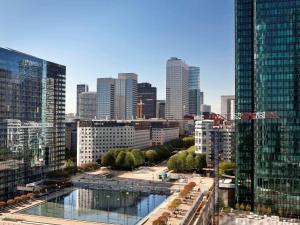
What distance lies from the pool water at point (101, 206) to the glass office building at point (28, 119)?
868cm

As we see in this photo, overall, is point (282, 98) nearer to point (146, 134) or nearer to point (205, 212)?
point (205, 212)

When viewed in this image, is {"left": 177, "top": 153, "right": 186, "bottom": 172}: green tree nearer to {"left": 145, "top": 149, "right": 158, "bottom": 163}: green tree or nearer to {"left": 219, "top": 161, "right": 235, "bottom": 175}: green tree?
{"left": 219, "top": 161, "right": 235, "bottom": 175}: green tree

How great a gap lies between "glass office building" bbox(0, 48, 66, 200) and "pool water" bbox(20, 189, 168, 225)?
8683 mm

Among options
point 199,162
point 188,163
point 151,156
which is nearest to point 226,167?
point 199,162

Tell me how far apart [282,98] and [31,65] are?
157 feet

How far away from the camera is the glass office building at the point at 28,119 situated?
67688 mm

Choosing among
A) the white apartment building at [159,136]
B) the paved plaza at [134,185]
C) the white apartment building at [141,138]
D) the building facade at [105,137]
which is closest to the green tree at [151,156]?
the paved plaza at [134,185]

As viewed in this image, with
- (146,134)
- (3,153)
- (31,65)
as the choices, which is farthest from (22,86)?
(146,134)

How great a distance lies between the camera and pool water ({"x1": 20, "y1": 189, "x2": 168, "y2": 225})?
185ft

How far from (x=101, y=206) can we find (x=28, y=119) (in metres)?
24.4

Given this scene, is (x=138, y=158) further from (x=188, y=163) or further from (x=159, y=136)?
(x=159, y=136)

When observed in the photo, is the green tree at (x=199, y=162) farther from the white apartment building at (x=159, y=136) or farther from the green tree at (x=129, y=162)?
the white apartment building at (x=159, y=136)

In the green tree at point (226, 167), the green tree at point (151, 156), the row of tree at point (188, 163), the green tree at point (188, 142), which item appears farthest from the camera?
the green tree at point (188, 142)

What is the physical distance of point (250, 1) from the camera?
6291cm
